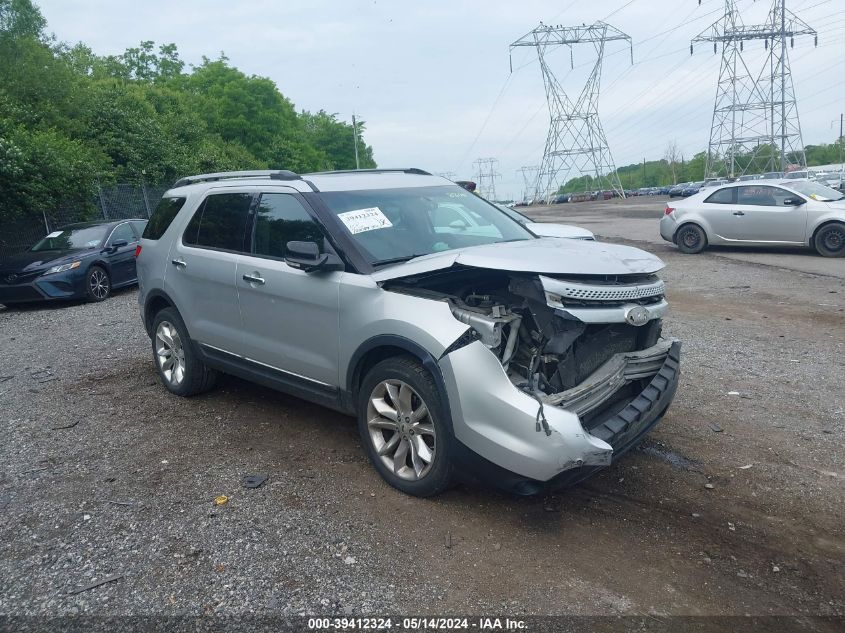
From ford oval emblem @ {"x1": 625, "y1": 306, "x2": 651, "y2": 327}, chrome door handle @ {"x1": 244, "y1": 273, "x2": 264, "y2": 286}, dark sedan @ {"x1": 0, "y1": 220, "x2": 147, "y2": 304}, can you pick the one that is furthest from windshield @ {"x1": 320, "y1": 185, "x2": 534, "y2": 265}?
dark sedan @ {"x1": 0, "y1": 220, "x2": 147, "y2": 304}

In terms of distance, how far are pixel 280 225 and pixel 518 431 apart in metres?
2.41

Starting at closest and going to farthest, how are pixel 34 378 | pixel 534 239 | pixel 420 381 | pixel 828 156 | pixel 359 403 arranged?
pixel 420 381
pixel 359 403
pixel 534 239
pixel 34 378
pixel 828 156

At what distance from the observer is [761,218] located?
13.8 m

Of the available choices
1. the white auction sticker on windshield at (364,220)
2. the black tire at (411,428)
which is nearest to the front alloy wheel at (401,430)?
the black tire at (411,428)

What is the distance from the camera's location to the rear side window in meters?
5.96

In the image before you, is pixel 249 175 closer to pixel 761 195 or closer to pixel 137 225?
pixel 137 225

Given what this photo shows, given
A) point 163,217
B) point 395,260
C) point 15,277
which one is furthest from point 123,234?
point 395,260

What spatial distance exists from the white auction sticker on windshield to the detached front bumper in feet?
4.30

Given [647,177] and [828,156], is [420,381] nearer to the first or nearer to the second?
[828,156]

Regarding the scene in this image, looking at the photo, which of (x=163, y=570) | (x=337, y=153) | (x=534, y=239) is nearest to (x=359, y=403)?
(x=163, y=570)

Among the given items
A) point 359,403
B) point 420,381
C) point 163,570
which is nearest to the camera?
point 163,570

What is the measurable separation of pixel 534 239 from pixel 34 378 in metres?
5.54

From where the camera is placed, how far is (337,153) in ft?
223

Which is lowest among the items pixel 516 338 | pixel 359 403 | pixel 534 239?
pixel 359 403
